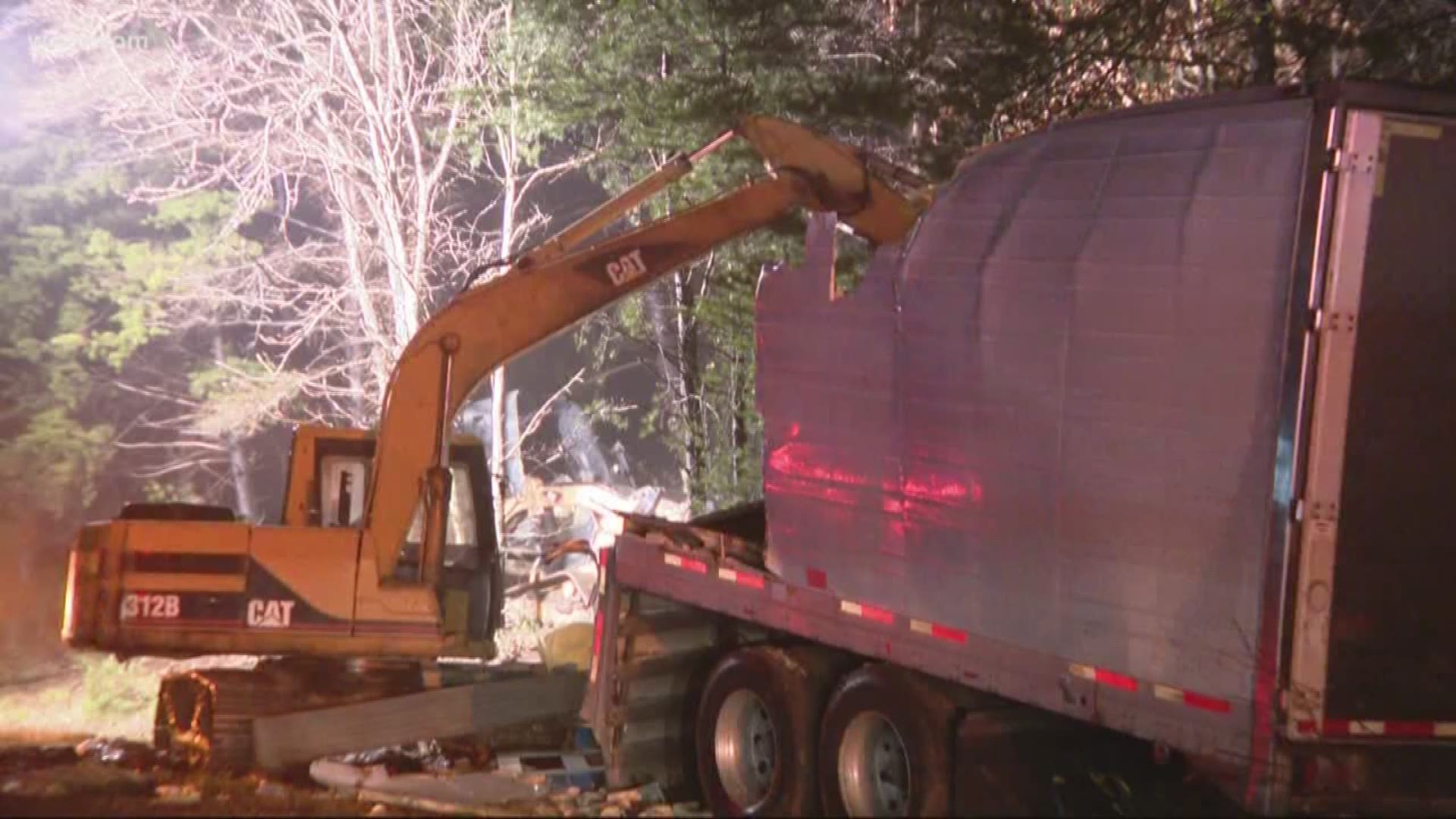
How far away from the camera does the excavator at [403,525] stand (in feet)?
31.5

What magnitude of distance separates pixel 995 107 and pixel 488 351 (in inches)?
235

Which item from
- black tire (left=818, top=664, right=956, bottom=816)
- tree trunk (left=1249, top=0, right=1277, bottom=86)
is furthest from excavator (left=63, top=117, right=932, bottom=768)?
tree trunk (left=1249, top=0, right=1277, bottom=86)

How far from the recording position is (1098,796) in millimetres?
7102

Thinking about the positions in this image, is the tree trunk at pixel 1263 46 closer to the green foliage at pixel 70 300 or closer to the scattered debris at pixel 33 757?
the scattered debris at pixel 33 757

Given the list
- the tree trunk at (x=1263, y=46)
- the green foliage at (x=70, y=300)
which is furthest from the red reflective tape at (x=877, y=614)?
the green foliage at (x=70, y=300)

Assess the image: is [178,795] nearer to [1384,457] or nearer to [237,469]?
[1384,457]

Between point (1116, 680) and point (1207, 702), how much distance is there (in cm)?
45

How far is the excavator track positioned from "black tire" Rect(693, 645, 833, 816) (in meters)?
2.30

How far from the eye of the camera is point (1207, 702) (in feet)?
19.6

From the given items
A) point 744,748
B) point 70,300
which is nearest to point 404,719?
point 744,748

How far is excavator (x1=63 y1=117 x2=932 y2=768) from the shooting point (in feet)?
31.5

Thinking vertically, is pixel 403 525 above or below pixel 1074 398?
below

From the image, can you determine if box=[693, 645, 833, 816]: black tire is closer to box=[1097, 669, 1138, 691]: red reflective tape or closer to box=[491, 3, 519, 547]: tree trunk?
box=[1097, 669, 1138, 691]: red reflective tape

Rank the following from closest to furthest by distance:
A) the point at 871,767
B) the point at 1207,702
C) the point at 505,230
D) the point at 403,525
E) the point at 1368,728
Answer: the point at 1207,702 → the point at 1368,728 → the point at 871,767 → the point at 403,525 → the point at 505,230
